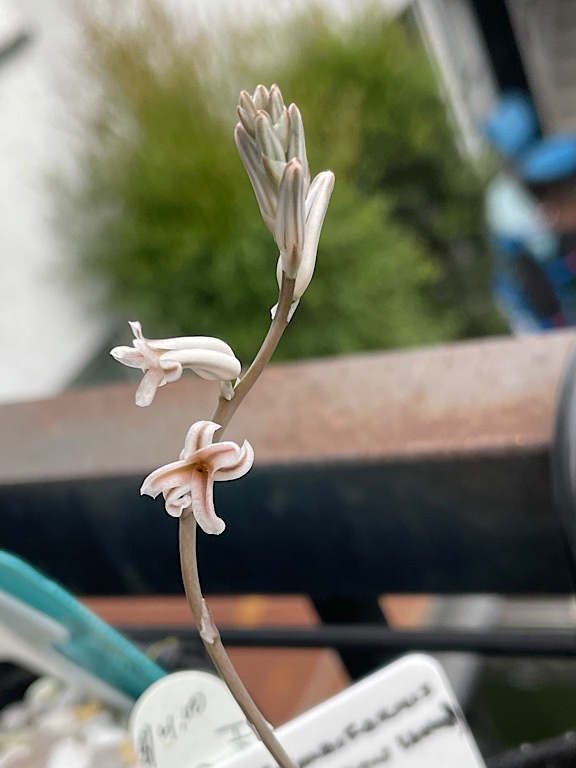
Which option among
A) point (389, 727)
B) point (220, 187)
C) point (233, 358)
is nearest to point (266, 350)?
point (233, 358)

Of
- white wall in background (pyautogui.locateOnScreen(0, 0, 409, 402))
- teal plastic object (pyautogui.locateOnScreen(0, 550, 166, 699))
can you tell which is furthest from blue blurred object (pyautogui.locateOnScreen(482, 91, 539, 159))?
teal plastic object (pyautogui.locateOnScreen(0, 550, 166, 699))

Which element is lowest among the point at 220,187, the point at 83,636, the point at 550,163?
the point at 550,163

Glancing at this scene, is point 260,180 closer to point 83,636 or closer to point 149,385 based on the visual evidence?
point 149,385

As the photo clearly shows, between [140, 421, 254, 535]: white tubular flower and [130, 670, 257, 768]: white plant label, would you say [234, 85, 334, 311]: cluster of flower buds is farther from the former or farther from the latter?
[130, 670, 257, 768]: white plant label

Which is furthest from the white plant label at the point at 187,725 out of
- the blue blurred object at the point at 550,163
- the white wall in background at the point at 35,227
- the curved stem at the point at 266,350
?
the blue blurred object at the point at 550,163

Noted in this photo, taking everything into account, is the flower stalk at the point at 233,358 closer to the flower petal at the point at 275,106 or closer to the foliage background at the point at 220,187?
the flower petal at the point at 275,106
